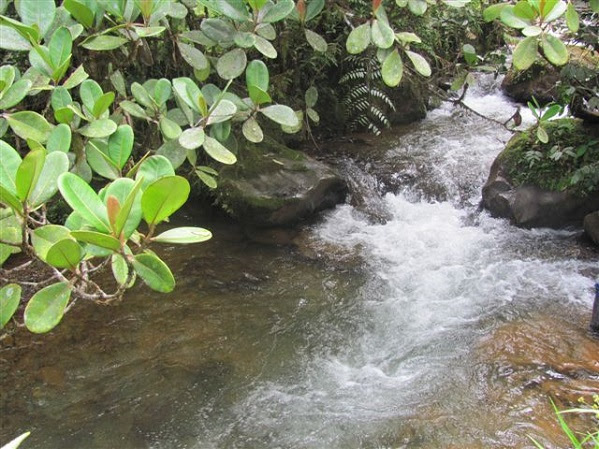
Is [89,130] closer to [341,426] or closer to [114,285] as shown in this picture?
[341,426]

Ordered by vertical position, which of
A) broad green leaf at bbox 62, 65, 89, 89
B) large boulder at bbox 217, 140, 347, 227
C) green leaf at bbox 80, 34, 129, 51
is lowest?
large boulder at bbox 217, 140, 347, 227

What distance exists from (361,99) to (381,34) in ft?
11.7

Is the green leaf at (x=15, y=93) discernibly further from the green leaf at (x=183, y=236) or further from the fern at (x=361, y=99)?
the fern at (x=361, y=99)

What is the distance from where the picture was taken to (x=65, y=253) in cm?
115

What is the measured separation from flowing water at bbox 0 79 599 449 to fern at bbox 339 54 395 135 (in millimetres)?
1571

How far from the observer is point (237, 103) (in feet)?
6.72

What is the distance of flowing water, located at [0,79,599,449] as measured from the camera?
2.49 metres

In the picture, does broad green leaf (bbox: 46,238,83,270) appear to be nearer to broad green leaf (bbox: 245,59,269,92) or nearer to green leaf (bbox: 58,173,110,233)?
green leaf (bbox: 58,173,110,233)

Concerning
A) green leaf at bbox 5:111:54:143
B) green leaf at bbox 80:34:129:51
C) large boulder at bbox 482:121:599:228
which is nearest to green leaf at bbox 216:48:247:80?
green leaf at bbox 80:34:129:51

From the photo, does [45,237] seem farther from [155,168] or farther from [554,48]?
[554,48]

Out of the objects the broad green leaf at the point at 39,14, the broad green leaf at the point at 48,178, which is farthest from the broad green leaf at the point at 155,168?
the broad green leaf at the point at 39,14

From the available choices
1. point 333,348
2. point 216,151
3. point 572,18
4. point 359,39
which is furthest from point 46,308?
point 572,18

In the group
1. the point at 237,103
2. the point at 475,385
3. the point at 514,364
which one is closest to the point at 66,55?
the point at 237,103

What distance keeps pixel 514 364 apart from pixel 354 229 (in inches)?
75.2
